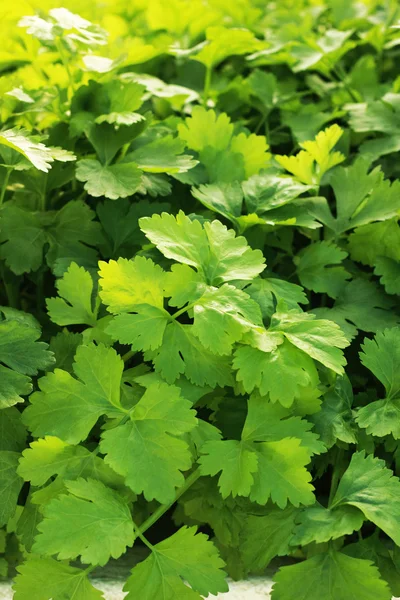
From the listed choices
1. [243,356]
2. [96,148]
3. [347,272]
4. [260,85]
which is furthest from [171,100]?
[243,356]

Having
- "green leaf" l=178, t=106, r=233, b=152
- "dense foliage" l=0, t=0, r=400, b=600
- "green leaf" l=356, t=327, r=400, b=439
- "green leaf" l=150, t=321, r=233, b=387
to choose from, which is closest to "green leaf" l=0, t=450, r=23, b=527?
"dense foliage" l=0, t=0, r=400, b=600

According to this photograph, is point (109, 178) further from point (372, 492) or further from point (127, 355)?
point (372, 492)

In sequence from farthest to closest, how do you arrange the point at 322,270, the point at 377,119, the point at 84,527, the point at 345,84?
the point at 345,84
the point at 377,119
the point at 322,270
the point at 84,527

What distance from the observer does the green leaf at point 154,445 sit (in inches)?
28.8

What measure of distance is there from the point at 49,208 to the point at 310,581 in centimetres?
73

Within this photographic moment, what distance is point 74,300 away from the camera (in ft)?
3.04

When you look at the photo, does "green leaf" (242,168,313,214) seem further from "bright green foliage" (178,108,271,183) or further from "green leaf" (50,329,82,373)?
"green leaf" (50,329,82,373)

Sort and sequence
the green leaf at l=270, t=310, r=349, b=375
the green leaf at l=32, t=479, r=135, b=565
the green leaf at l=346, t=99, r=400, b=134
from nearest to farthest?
the green leaf at l=32, t=479, r=135, b=565
the green leaf at l=270, t=310, r=349, b=375
the green leaf at l=346, t=99, r=400, b=134

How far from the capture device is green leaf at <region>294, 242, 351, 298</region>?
1009mm

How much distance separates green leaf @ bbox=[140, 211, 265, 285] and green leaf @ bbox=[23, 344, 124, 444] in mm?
159

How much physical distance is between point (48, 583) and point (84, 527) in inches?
3.5

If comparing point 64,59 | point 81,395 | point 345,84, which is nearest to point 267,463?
point 81,395

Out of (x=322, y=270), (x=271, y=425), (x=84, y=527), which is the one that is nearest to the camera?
(x=84, y=527)

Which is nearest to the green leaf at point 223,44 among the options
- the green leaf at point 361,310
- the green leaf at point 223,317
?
the green leaf at point 361,310
